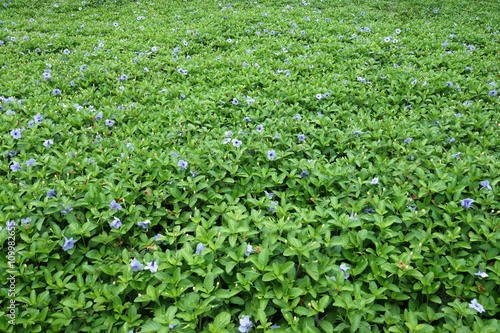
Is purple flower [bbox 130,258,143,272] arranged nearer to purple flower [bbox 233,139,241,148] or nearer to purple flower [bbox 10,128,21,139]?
purple flower [bbox 233,139,241,148]

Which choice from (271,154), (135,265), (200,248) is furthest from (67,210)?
(271,154)

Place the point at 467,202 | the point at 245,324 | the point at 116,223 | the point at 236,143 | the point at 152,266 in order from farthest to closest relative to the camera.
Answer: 1. the point at 236,143
2. the point at 467,202
3. the point at 116,223
4. the point at 152,266
5. the point at 245,324

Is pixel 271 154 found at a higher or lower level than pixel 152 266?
higher

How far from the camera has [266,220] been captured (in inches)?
99.7

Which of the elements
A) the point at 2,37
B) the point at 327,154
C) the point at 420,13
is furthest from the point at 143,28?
the point at 420,13

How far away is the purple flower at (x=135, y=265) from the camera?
212 centimetres

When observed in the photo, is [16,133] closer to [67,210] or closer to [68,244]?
[67,210]

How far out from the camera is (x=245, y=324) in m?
1.87

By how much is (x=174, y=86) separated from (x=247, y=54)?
194 cm

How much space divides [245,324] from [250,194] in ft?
4.07

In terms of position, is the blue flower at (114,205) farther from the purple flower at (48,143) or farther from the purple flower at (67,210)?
the purple flower at (48,143)

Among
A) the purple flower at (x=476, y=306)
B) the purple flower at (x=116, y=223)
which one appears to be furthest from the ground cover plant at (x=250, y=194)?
the purple flower at (x=116, y=223)

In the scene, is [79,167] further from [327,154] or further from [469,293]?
[469,293]

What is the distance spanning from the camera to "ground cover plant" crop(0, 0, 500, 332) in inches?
80.0
